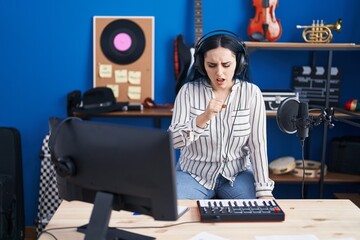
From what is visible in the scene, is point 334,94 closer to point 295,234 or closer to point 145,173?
point 295,234

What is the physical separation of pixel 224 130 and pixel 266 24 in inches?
41.4

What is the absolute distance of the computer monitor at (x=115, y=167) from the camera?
109cm

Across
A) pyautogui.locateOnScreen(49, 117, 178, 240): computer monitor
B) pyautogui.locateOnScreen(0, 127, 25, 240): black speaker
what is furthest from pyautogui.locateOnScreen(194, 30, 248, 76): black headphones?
pyautogui.locateOnScreen(0, 127, 25, 240): black speaker

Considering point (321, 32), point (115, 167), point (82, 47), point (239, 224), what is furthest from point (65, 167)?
point (321, 32)

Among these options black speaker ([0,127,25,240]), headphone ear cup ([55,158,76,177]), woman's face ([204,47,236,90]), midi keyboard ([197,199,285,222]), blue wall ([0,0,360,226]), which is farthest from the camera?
blue wall ([0,0,360,226])

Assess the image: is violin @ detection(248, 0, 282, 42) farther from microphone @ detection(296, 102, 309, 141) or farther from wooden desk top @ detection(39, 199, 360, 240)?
wooden desk top @ detection(39, 199, 360, 240)

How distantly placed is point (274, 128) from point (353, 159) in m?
0.59

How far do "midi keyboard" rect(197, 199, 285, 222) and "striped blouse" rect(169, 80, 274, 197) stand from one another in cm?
48

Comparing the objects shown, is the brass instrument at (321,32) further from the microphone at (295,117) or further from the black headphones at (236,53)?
the microphone at (295,117)

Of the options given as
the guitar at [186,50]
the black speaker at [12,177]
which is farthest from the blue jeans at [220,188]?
the black speaker at [12,177]

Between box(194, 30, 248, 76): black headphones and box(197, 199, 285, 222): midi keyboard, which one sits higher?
box(194, 30, 248, 76): black headphones

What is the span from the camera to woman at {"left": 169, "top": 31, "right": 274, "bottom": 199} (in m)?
1.92

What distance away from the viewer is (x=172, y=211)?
1124 mm

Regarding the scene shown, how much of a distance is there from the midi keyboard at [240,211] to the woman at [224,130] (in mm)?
409
